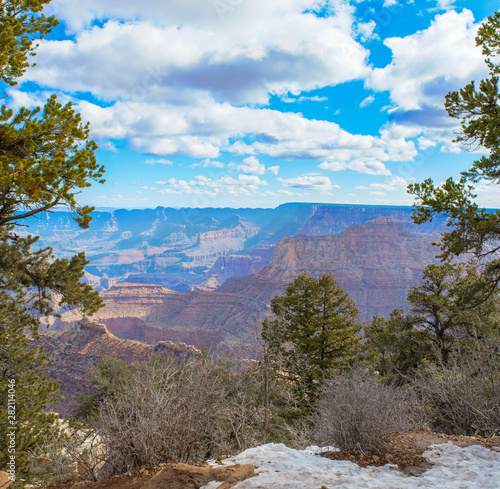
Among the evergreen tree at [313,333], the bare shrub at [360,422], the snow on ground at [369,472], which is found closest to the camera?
the snow on ground at [369,472]

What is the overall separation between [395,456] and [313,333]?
1171 cm

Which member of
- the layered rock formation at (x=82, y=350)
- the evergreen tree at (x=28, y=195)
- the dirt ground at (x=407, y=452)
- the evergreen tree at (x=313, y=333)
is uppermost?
the evergreen tree at (x=28, y=195)

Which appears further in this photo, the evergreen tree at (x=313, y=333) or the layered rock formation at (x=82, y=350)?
the layered rock formation at (x=82, y=350)

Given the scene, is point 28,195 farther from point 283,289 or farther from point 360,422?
point 283,289

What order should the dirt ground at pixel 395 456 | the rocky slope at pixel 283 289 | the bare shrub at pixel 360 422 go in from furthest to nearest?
1. the rocky slope at pixel 283 289
2. the bare shrub at pixel 360 422
3. the dirt ground at pixel 395 456

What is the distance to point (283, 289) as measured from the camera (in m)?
109

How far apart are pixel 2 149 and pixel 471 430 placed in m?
10.9

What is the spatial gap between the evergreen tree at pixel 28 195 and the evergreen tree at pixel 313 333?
934cm

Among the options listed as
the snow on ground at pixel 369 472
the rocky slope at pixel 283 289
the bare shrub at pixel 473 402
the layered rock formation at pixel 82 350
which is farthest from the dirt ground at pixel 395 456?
the rocky slope at pixel 283 289

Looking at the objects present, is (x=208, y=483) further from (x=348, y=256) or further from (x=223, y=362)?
(x=348, y=256)

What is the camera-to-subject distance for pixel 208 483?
174 inches

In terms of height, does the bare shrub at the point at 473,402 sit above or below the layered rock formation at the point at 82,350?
above

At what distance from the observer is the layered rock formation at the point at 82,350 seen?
4950 cm

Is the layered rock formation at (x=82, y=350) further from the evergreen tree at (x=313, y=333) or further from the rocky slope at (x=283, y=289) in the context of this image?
the rocky slope at (x=283, y=289)
